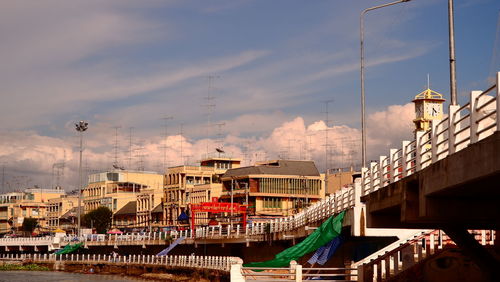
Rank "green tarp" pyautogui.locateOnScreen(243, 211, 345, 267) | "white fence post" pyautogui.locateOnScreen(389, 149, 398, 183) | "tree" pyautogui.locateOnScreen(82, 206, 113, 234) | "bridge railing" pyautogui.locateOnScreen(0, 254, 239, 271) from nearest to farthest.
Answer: "white fence post" pyautogui.locateOnScreen(389, 149, 398, 183)
"green tarp" pyautogui.locateOnScreen(243, 211, 345, 267)
"bridge railing" pyautogui.locateOnScreen(0, 254, 239, 271)
"tree" pyautogui.locateOnScreen(82, 206, 113, 234)

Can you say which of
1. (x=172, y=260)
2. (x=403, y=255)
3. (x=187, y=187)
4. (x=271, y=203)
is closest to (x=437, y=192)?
(x=403, y=255)

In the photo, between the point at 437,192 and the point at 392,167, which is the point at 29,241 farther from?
the point at 437,192

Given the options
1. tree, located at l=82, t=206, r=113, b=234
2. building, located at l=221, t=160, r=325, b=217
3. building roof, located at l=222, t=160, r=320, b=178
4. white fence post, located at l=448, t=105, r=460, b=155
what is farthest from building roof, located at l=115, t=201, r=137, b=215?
white fence post, located at l=448, t=105, r=460, b=155

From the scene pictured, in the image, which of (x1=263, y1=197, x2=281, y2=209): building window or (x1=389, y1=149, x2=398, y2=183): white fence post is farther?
(x1=263, y1=197, x2=281, y2=209): building window

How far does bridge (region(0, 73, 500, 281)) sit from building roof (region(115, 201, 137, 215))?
142 m

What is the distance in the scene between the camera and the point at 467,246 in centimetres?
2784

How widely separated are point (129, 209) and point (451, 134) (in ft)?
558

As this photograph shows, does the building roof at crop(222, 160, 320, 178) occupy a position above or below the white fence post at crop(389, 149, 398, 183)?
above

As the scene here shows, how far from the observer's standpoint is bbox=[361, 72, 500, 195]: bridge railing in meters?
19.3

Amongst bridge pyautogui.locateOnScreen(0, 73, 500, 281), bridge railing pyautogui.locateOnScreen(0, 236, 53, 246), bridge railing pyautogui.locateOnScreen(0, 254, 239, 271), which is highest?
bridge pyautogui.locateOnScreen(0, 73, 500, 281)

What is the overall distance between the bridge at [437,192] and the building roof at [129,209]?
142 m

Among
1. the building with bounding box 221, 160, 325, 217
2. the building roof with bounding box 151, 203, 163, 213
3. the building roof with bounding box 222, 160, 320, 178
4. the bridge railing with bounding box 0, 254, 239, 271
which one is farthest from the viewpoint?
the building roof with bounding box 151, 203, 163, 213

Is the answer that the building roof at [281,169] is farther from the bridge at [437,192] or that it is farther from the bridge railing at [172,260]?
the bridge at [437,192]

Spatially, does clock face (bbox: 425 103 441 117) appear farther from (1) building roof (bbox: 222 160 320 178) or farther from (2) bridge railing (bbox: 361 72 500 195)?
(2) bridge railing (bbox: 361 72 500 195)
